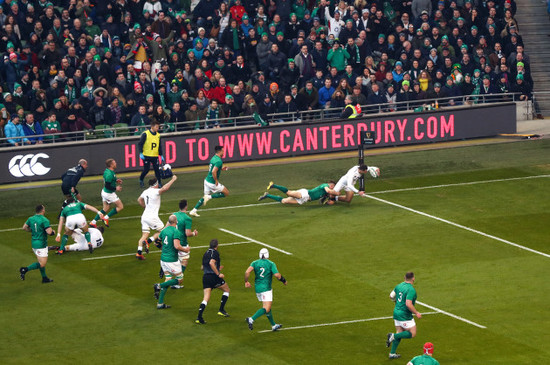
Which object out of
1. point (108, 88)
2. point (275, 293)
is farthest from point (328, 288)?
point (108, 88)

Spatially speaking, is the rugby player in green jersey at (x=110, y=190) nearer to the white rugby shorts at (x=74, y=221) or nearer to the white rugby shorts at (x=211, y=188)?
the white rugby shorts at (x=74, y=221)

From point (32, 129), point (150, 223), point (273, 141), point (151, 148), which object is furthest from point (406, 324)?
point (32, 129)

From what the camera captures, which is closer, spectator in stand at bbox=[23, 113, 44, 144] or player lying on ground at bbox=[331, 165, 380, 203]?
player lying on ground at bbox=[331, 165, 380, 203]

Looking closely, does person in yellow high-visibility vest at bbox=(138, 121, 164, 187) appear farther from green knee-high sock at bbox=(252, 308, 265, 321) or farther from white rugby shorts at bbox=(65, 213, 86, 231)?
green knee-high sock at bbox=(252, 308, 265, 321)

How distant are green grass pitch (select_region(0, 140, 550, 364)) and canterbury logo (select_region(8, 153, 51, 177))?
2.93ft

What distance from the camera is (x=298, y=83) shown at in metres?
45.8

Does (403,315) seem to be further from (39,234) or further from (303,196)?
(303,196)

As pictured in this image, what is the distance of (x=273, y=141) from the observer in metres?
42.6

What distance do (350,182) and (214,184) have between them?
4.35 metres

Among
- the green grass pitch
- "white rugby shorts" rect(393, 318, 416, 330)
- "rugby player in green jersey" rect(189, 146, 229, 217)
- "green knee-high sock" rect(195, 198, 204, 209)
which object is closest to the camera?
"white rugby shorts" rect(393, 318, 416, 330)

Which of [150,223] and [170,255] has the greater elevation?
[150,223]

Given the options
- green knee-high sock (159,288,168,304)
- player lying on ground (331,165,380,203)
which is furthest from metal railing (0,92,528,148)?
green knee-high sock (159,288,168,304)

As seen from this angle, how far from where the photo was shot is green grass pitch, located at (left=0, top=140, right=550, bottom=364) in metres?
24.7

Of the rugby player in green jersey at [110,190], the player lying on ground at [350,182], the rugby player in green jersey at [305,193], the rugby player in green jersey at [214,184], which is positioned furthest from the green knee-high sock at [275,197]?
the rugby player in green jersey at [110,190]
